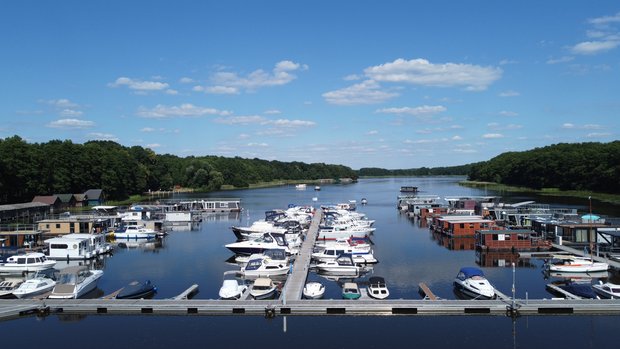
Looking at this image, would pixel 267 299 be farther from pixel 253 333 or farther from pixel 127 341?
pixel 127 341

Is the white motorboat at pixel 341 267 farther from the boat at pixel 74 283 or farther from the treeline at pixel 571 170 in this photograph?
the treeline at pixel 571 170

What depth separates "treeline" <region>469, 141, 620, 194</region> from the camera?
111 meters

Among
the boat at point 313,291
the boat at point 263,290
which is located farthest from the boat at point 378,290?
the boat at point 263,290

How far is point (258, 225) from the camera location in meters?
57.5

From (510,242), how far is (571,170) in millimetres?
91756

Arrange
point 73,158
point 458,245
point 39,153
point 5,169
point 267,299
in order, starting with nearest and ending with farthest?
point 267,299
point 458,245
point 5,169
point 39,153
point 73,158

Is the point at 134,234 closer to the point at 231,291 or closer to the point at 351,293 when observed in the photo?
the point at 231,291

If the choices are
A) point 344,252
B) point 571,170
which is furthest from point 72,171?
point 571,170

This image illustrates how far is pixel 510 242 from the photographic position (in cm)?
4619

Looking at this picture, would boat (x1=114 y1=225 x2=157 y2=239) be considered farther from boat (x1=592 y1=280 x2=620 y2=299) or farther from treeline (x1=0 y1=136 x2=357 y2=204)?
boat (x1=592 y1=280 x2=620 y2=299)

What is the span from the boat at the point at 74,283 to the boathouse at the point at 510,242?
105ft

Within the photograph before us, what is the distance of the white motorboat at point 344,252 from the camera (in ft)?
130

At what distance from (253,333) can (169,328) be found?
417 centimetres

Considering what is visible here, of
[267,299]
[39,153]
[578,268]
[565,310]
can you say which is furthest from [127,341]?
[39,153]
